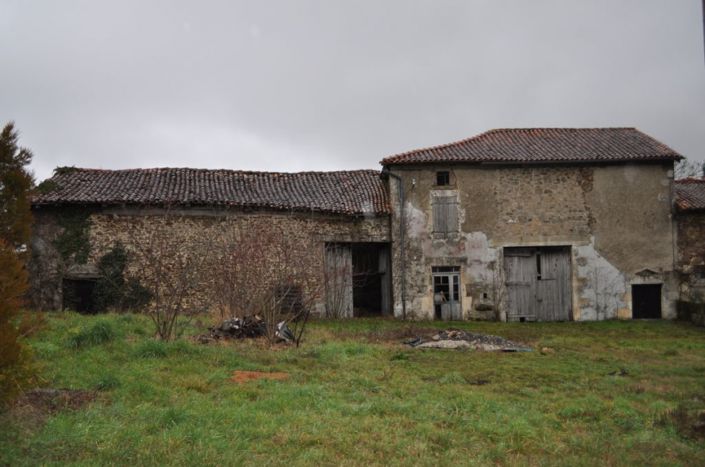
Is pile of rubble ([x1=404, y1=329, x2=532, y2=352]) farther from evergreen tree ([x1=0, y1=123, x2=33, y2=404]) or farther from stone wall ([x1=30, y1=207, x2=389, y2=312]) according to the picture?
evergreen tree ([x1=0, y1=123, x2=33, y2=404])

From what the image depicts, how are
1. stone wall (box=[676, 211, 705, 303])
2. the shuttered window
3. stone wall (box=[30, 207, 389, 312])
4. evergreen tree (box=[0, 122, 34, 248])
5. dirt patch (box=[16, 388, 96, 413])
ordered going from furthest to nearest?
the shuttered window
stone wall (box=[676, 211, 705, 303])
stone wall (box=[30, 207, 389, 312])
dirt patch (box=[16, 388, 96, 413])
evergreen tree (box=[0, 122, 34, 248])

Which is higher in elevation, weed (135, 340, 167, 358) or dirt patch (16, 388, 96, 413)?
weed (135, 340, 167, 358)

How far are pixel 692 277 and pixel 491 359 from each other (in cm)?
1228

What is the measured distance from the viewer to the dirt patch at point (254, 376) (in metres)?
8.16

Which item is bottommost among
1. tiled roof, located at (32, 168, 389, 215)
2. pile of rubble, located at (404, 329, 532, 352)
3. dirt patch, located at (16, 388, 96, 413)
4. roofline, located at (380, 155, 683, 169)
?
pile of rubble, located at (404, 329, 532, 352)

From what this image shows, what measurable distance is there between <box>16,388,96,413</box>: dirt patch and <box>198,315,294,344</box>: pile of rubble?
16.5ft

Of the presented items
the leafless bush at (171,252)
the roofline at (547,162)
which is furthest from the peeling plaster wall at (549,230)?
the leafless bush at (171,252)

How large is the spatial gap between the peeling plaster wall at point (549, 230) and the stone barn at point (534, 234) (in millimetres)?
33

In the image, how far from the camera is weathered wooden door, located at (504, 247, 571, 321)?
64.7 feet

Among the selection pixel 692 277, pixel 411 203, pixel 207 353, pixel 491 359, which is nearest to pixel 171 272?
pixel 411 203

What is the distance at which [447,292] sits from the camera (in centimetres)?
1966

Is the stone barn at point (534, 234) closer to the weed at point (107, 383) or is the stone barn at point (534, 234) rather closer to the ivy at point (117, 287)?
the ivy at point (117, 287)

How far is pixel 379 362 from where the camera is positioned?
10008 mm

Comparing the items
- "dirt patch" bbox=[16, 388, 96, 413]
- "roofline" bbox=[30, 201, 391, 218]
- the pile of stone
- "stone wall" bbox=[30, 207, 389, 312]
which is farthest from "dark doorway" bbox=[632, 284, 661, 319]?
"dirt patch" bbox=[16, 388, 96, 413]
